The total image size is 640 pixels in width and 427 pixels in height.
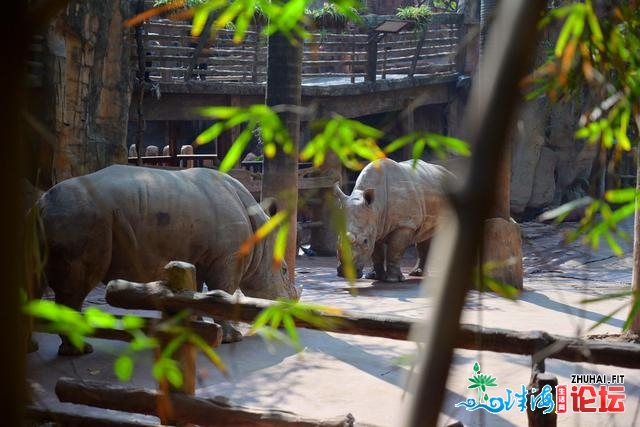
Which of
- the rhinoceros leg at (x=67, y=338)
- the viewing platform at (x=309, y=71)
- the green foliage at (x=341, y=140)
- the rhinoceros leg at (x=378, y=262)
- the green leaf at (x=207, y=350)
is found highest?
the viewing platform at (x=309, y=71)

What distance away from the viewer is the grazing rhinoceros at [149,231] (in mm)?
6082

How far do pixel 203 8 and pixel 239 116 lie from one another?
198 millimetres

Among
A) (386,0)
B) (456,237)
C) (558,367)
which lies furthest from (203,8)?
(386,0)

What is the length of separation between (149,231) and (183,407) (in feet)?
8.35

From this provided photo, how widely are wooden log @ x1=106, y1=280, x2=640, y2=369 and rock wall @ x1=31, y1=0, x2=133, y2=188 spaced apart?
14.9 feet

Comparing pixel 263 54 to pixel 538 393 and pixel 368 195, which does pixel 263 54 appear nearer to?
pixel 368 195

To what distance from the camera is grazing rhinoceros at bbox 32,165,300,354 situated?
6.08 metres

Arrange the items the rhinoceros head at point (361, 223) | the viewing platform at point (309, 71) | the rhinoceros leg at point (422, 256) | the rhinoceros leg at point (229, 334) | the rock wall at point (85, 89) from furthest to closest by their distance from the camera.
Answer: the viewing platform at point (309, 71), the rhinoceros leg at point (422, 256), the rhinoceros head at point (361, 223), the rock wall at point (85, 89), the rhinoceros leg at point (229, 334)

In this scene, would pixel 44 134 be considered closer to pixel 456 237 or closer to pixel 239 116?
pixel 239 116

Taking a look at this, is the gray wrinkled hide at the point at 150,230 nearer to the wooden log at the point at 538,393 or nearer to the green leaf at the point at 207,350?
the wooden log at the point at 538,393

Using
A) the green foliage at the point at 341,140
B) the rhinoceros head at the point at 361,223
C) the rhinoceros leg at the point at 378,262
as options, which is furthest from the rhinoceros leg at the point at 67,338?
the rhinoceros leg at the point at 378,262

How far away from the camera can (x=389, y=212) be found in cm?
1157

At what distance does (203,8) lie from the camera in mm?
1470

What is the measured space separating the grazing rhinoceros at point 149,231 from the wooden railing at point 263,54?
6.79 meters
